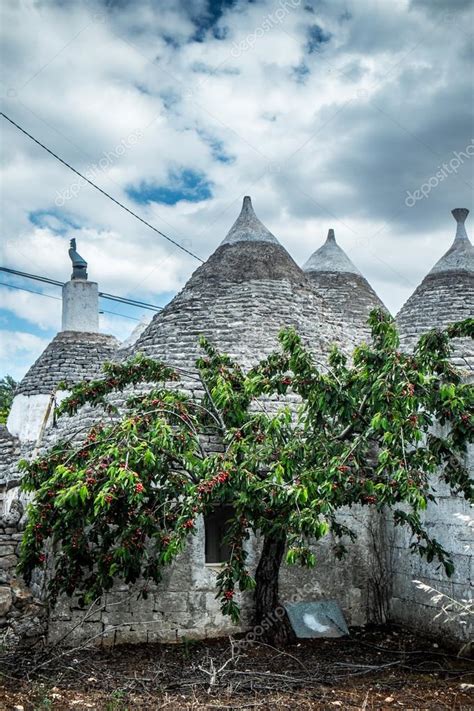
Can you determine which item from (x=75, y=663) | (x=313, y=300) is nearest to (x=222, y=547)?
(x=75, y=663)

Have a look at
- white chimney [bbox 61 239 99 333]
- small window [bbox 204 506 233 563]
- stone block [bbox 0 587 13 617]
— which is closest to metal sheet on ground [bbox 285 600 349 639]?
small window [bbox 204 506 233 563]

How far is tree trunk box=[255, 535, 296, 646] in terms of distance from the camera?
8.92 metres

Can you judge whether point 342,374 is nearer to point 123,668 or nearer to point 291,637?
point 291,637

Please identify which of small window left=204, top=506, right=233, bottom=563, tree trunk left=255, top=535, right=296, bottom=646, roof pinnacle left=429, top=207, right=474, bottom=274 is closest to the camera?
tree trunk left=255, top=535, right=296, bottom=646

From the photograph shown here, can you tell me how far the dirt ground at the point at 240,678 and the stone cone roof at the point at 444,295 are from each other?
231 inches

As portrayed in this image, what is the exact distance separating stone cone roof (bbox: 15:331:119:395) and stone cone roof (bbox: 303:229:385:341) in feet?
14.7

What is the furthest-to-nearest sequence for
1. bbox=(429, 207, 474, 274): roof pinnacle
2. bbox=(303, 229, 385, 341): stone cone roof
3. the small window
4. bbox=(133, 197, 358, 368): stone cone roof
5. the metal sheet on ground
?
bbox=(303, 229, 385, 341): stone cone roof
bbox=(429, 207, 474, 274): roof pinnacle
bbox=(133, 197, 358, 368): stone cone roof
the small window
the metal sheet on ground

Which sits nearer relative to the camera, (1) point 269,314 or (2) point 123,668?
(2) point 123,668

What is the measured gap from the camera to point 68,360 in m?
15.5

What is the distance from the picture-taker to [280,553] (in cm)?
893

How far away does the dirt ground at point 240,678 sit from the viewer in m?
6.70

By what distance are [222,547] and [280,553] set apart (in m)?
1.17

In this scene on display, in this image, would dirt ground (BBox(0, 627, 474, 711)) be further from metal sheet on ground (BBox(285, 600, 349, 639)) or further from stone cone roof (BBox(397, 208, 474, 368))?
stone cone roof (BBox(397, 208, 474, 368))

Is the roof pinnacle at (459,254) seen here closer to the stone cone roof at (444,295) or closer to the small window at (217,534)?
the stone cone roof at (444,295)
